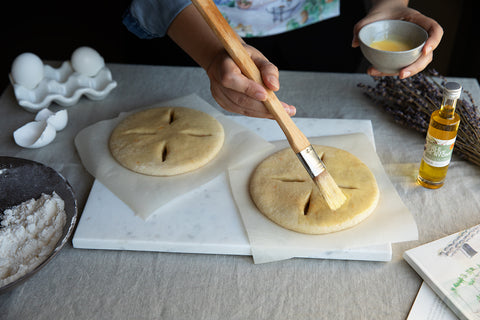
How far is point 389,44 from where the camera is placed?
4.47 feet

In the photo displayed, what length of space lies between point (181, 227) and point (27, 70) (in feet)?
3.09

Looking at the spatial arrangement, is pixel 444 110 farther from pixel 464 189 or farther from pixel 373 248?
pixel 373 248

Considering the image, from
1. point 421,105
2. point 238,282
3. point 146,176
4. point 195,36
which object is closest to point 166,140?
point 146,176

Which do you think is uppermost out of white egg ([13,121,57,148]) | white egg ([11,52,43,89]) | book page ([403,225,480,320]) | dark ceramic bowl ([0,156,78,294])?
white egg ([11,52,43,89])

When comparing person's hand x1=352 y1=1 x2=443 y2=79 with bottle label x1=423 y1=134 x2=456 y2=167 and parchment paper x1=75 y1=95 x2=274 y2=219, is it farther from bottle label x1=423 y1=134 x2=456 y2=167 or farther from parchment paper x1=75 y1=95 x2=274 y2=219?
parchment paper x1=75 y1=95 x2=274 y2=219

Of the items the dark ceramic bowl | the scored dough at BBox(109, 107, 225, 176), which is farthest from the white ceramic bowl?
the dark ceramic bowl

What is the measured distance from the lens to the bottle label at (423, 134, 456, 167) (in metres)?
1.24

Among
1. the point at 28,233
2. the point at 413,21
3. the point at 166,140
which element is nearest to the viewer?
the point at 28,233

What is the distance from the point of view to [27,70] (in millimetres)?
1705

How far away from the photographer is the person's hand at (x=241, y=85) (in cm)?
120

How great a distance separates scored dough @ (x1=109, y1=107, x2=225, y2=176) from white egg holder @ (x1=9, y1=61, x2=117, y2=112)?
25cm

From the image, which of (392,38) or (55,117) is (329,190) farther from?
(55,117)

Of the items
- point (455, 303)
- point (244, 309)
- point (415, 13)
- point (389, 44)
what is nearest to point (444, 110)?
point (389, 44)

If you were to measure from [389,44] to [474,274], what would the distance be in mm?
697
